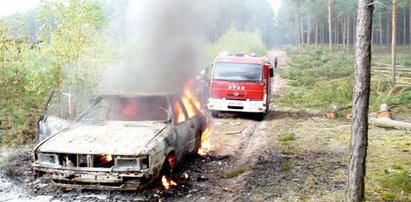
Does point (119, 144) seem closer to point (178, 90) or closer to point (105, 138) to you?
point (105, 138)

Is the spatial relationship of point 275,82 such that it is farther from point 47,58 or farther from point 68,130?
point 68,130

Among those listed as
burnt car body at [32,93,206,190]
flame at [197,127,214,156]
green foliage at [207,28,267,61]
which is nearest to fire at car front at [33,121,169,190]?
burnt car body at [32,93,206,190]

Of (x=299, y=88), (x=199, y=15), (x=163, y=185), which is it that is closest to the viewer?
(x=163, y=185)

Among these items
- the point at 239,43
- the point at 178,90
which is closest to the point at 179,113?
the point at 178,90

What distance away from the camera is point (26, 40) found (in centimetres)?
1323

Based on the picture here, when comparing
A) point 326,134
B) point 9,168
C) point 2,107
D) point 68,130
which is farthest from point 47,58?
point 326,134

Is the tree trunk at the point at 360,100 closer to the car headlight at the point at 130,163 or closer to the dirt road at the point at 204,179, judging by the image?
the dirt road at the point at 204,179

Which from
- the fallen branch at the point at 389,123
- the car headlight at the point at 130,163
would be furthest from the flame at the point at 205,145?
the fallen branch at the point at 389,123

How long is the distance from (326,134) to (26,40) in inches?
363

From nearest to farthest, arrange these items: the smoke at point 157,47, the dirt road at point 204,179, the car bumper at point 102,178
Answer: the car bumper at point 102,178 → the dirt road at point 204,179 → the smoke at point 157,47

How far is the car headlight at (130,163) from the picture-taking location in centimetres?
643

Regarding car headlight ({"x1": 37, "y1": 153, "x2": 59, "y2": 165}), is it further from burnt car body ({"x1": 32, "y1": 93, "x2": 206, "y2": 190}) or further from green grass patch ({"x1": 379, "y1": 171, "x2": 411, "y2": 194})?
green grass patch ({"x1": 379, "y1": 171, "x2": 411, "y2": 194})

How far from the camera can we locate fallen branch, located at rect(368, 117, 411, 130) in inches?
548

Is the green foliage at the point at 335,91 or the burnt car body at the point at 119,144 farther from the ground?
the burnt car body at the point at 119,144
